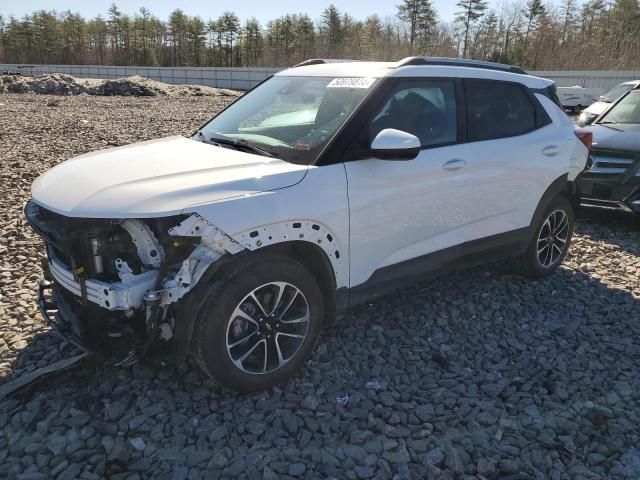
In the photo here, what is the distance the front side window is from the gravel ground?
1.43 m

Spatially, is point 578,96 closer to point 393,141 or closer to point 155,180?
point 393,141

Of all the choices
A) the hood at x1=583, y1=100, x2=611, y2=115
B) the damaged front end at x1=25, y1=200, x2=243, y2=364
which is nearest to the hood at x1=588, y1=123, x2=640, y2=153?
the hood at x1=583, y1=100, x2=611, y2=115

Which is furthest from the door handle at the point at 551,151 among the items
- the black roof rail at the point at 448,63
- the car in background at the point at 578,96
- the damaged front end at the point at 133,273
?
the car in background at the point at 578,96

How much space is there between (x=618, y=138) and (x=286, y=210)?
18.8ft

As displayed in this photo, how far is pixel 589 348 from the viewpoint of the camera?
3.92 metres

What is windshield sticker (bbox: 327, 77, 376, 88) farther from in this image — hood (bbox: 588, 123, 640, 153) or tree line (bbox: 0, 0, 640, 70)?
tree line (bbox: 0, 0, 640, 70)

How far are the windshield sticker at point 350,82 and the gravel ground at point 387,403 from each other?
1.74 m

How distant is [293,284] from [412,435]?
1064 mm

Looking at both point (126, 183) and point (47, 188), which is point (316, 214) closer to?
point (126, 183)

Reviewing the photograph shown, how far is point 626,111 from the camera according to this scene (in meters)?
7.72

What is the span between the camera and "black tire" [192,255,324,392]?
113 inches

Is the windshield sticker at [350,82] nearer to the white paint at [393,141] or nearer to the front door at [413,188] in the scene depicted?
the front door at [413,188]

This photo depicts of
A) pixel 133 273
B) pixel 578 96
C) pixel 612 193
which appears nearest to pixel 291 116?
pixel 133 273

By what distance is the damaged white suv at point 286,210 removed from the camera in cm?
279
